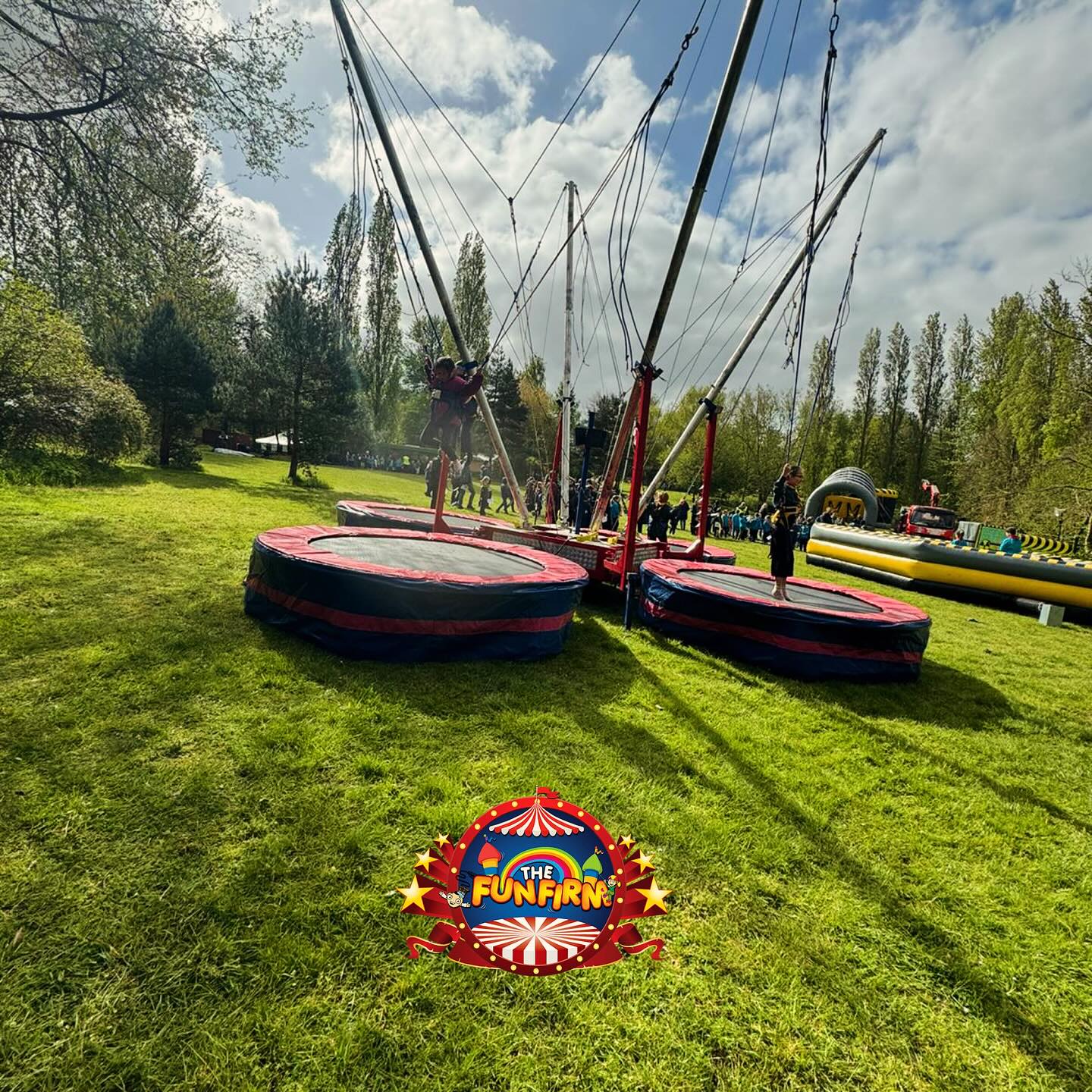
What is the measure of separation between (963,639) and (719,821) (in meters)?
6.15

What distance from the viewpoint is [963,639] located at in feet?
22.2

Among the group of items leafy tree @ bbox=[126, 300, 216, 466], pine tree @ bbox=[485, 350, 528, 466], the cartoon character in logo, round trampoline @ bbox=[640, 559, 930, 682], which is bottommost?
the cartoon character in logo

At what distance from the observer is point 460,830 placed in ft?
7.03

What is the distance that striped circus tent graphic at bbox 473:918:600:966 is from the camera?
5.42 ft

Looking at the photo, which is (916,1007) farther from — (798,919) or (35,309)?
(35,309)

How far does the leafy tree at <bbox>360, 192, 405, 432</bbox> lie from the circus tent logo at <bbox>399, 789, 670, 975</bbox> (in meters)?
29.7

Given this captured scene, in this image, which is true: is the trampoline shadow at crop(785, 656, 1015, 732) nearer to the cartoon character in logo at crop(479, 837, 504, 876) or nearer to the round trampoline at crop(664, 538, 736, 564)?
the cartoon character in logo at crop(479, 837, 504, 876)

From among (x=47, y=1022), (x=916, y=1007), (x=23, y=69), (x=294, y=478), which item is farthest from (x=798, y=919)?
(x=294, y=478)

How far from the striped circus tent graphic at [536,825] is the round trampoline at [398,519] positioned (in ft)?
17.5

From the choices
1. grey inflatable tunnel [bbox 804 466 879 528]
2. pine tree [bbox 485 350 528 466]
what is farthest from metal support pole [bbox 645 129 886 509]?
pine tree [bbox 485 350 528 466]

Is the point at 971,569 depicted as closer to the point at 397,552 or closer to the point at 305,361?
the point at 397,552

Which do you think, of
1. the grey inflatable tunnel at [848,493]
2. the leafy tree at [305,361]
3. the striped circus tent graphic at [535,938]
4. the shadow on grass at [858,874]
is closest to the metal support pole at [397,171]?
the shadow on grass at [858,874]

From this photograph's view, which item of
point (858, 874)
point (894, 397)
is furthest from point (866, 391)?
point (858, 874)

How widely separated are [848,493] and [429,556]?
18.9 m
